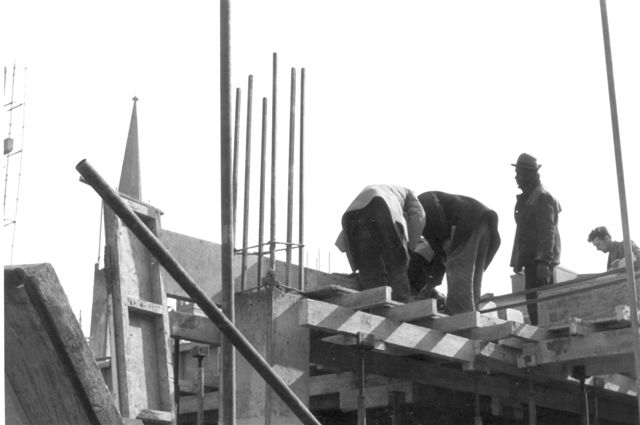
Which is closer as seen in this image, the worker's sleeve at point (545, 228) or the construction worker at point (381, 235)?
the construction worker at point (381, 235)

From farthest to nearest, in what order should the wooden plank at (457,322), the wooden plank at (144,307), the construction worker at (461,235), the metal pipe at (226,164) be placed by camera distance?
the construction worker at (461,235) < the wooden plank at (457,322) < the wooden plank at (144,307) < the metal pipe at (226,164)

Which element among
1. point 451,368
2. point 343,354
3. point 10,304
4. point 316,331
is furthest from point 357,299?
point 10,304

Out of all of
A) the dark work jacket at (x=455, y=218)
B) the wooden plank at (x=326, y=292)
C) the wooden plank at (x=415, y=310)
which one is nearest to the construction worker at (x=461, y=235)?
the dark work jacket at (x=455, y=218)

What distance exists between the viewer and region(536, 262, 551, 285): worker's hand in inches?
460

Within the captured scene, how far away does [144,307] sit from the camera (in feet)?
23.4

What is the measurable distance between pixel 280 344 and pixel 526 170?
152 inches

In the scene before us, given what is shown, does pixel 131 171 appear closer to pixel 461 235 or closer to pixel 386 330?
pixel 461 235

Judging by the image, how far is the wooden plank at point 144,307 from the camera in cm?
706

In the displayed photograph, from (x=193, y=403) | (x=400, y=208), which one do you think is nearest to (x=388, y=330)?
(x=400, y=208)

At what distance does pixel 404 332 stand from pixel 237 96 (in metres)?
2.69

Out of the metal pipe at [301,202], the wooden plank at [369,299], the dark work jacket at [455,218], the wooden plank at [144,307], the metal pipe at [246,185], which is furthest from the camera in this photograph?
the dark work jacket at [455,218]

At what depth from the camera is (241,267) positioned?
10555 mm

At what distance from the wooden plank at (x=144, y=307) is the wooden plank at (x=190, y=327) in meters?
1.90

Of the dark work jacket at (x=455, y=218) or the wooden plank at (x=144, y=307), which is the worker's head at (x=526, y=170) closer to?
the dark work jacket at (x=455, y=218)
